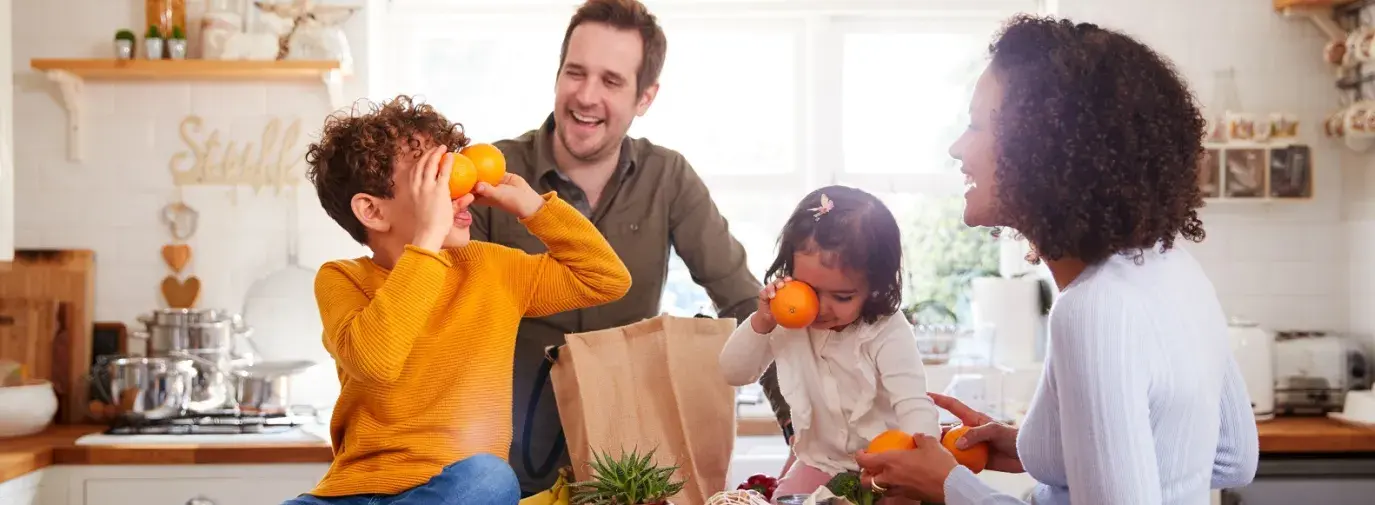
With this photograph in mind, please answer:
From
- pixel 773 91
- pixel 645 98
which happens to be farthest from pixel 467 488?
pixel 773 91

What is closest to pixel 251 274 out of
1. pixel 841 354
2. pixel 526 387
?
pixel 526 387

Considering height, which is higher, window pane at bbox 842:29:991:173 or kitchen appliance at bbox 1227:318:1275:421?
window pane at bbox 842:29:991:173

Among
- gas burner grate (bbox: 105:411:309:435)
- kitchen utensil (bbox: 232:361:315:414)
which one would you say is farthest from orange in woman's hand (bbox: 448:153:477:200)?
kitchen utensil (bbox: 232:361:315:414)

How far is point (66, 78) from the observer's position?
11.9ft

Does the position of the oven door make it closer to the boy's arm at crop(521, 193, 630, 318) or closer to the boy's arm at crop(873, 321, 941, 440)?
the boy's arm at crop(873, 321, 941, 440)

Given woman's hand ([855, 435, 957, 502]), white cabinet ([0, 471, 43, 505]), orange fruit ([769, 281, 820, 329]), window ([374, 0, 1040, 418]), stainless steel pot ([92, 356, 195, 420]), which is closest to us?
woman's hand ([855, 435, 957, 502])

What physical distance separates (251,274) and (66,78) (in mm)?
783

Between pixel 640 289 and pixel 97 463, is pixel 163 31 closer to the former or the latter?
pixel 97 463

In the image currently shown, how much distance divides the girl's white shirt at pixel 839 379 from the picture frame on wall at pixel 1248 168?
208 centimetres

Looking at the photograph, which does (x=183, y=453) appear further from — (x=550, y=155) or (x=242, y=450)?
(x=550, y=155)

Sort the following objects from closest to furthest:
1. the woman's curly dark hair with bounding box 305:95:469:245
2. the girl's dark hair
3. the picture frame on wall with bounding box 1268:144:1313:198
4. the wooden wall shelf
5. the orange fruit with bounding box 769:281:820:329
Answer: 1. the woman's curly dark hair with bounding box 305:95:469:245
2. the orange fruit with bounding box 769:281:820:329
3. the girl's dark hair
4. the wooden wall shelf
5. the picture frame on wall with bounding box 1268:144:1313:198

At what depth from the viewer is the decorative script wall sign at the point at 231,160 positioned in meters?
3.73

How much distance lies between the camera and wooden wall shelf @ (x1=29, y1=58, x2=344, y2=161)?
3553mm

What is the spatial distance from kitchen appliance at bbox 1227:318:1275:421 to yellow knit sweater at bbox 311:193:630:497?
84.9 inches
